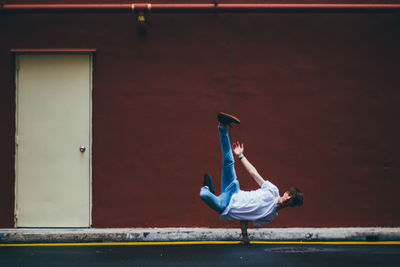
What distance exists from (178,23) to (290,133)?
282 cm

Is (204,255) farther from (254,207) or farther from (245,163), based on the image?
(245,163)

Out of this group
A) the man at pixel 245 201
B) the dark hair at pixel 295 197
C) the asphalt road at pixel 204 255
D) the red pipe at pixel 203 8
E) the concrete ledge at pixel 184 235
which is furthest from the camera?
the red pipe at pixel 203 8

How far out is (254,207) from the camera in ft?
21.8

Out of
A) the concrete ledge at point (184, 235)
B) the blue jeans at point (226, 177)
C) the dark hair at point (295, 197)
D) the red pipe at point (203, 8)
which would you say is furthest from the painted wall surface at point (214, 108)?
the dark hair at point (295, 197)

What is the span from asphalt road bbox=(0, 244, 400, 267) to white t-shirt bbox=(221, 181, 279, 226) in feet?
3.76

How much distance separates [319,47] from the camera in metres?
10.2

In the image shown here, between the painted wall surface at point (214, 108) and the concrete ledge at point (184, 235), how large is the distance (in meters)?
0.54

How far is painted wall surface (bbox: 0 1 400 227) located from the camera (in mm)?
10133

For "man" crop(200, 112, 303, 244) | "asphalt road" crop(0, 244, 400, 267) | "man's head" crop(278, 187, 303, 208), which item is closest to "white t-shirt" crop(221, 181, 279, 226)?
"man" crop(200, 112, 303, 244)

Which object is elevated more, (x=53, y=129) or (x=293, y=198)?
(x=53, y=129)

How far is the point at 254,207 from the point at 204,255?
1.88 metres

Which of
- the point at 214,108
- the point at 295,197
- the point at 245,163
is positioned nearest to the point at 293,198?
the point at 295,197

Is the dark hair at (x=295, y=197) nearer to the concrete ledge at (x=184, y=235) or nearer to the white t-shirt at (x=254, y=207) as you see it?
the white t-shirt at (x=254, y=207)

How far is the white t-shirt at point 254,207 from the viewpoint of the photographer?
21.8ft
